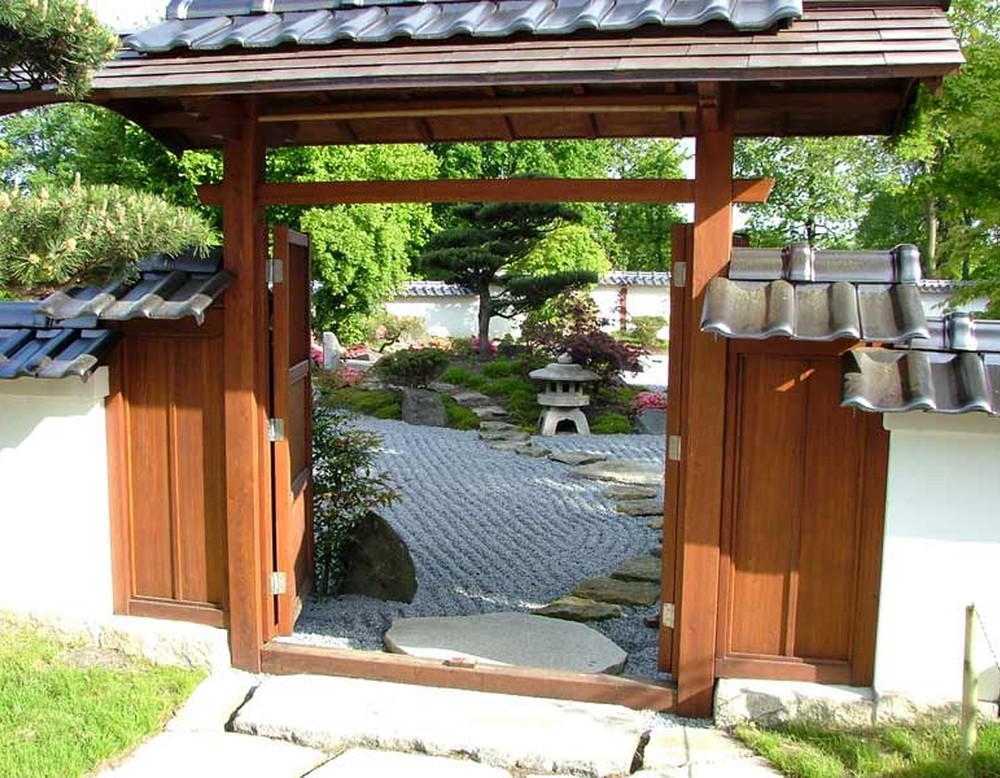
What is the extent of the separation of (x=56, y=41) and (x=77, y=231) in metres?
0.67

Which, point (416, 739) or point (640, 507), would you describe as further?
point (640, 507)

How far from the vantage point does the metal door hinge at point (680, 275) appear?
3.92 m

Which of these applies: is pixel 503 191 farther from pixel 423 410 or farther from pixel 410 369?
pixel 410 369

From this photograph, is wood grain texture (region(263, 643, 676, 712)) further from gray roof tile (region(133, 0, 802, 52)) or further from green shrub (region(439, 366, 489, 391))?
green shrub (region(439, 366, 489, 391))

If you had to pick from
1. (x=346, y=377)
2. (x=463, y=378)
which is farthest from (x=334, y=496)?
(x=346, y=377)

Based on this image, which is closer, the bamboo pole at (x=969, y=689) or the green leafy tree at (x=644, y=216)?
the bamboo pole at (x=969, y=689)

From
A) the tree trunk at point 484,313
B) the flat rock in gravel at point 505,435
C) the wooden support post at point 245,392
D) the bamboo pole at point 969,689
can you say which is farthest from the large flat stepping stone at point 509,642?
the tree trunk at point 484,313

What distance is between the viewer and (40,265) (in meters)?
2.79

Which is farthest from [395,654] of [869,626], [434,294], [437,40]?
[434,294]

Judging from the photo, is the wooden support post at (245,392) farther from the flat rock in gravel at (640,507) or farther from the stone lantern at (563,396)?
the stone lantern at (563,396)

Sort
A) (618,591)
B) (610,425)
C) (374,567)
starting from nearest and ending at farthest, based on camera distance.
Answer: (374,567) → (618,591) → (610,425)

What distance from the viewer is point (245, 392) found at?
418cm

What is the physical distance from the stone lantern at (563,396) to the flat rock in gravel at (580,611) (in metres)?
7.33

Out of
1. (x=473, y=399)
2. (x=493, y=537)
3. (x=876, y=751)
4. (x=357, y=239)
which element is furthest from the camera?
(x=357, y=239)
